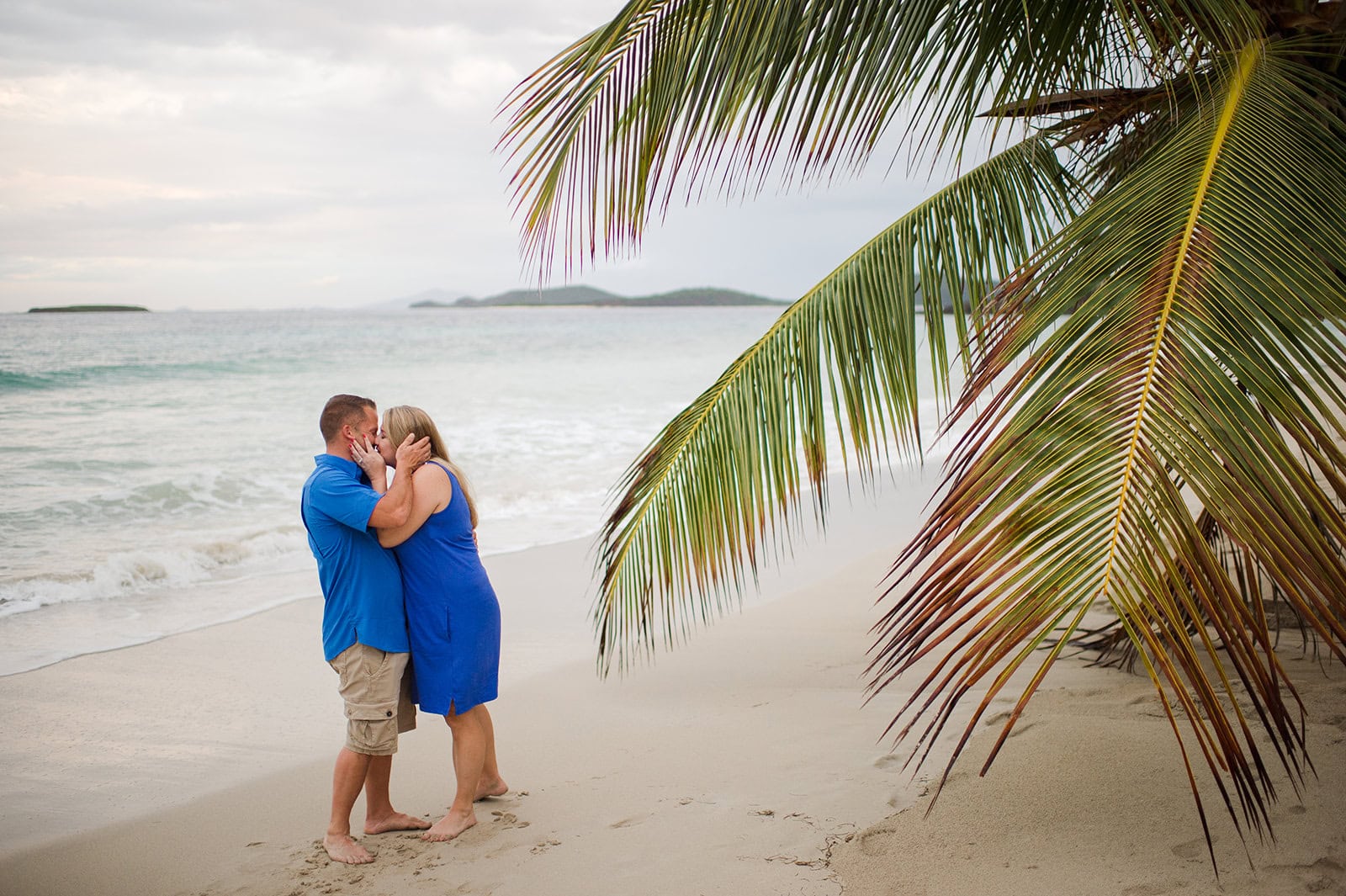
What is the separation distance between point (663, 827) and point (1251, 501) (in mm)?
2467

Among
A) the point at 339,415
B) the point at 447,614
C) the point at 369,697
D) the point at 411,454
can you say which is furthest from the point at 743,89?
the point at 369,697

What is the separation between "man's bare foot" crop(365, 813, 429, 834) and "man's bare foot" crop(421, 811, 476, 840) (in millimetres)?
129

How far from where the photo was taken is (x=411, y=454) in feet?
12.0

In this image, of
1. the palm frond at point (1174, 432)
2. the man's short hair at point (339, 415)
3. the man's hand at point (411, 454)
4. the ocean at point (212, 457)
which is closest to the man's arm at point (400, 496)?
the man's hand at point (411, 454)

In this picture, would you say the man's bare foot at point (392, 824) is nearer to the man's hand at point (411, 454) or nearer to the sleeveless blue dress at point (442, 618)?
the sleeveless blue dress at point (442, 618)

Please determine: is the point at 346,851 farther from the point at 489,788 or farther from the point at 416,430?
the point at 416,430

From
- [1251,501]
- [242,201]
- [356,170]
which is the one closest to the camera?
[1251,501]

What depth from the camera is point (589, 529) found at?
10367 mm

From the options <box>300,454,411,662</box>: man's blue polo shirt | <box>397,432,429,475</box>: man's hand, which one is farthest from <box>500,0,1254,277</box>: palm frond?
<box>300,454,411,662</box>: man's blue polo shirt

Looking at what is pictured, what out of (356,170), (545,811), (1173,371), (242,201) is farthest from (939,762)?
(356,170)

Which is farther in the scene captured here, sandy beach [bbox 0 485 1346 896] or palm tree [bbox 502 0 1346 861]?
sandy beach [bbox 0 485 1346 896]

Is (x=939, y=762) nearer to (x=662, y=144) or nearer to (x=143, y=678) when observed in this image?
(x=662, y=144)

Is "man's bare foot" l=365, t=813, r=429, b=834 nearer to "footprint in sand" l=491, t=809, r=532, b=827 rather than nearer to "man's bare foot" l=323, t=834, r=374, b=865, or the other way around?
"man's bare foot" l=323, t=834, r=374, b=865

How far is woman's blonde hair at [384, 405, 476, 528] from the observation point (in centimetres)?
382
